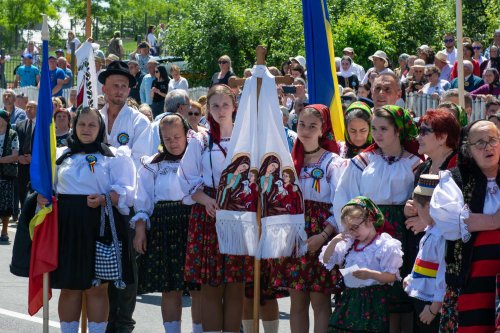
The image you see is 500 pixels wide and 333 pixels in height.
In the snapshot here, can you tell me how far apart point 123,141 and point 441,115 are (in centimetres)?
349

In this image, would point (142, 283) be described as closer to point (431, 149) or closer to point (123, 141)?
point (123, 141)

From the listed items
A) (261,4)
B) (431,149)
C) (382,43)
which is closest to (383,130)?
(431,149)

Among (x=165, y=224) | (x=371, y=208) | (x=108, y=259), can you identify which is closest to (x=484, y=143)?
(x=371, y=208)

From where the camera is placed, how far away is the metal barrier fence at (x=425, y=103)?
14.3 meters

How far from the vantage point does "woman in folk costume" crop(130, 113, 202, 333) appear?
820 cm

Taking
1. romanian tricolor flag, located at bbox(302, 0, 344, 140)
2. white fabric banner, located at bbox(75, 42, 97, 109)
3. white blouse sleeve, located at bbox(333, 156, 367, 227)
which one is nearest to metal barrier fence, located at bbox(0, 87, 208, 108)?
white fabric banner, located at bbox(75, 42, 97, 109)

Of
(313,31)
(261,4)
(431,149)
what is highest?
(261,4)

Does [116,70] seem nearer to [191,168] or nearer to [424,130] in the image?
[191,168]

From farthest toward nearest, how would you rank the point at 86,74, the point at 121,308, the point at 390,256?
the point at 86,74, the point at 121,308, the point at 390,256

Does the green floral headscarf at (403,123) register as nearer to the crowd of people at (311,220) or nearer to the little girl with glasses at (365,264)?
the crowd of people at (311,220)

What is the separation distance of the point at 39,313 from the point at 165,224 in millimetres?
2448

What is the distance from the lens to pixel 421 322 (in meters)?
6.99

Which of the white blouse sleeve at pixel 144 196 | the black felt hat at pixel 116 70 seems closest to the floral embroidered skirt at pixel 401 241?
the white blouse sleeve at pixel 144 196

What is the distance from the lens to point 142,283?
8266 mm
